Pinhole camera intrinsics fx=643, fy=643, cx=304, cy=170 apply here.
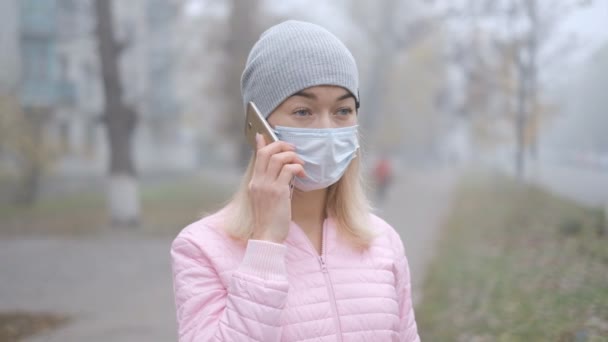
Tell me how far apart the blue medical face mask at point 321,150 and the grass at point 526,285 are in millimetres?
2323

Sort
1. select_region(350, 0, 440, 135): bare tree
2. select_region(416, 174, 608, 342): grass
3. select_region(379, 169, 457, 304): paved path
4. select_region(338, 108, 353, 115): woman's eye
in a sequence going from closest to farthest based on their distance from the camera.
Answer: select_region(338, 108, 353, 115): woman's eye < select_region(416, 174, 608, 342): grass < select_region(379, 169, 457, 304): paved path < select_region(350, 0, 440, 135): bare tree

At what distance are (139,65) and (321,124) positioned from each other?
31.4 meters

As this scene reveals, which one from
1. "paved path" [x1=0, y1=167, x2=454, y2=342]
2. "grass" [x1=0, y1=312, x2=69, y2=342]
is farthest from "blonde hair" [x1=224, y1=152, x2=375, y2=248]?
"grass" [x1=0, y1=312, x2=69, y2=342]

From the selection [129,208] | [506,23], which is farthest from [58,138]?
[506,23]

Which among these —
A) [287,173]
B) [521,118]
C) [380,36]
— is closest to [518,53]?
[521,118]

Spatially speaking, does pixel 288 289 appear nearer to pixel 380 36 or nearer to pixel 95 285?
pixel 95 285

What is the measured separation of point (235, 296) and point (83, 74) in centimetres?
2491

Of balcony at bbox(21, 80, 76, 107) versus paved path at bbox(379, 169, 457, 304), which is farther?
balcony at bbox(21, 80, 76, 107)

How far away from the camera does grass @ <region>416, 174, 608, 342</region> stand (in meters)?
4.46

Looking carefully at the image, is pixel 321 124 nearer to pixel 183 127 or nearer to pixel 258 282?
pixel 258 282

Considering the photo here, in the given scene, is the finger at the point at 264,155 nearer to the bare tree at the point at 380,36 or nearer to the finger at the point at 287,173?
the finger at the point at 287,173

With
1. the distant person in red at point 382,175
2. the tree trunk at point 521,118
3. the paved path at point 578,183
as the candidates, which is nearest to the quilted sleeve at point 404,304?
the paved path at point 578,183

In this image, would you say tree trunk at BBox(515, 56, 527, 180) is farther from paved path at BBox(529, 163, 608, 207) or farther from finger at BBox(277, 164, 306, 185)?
finger at BBox(277, 164, 306, 185)

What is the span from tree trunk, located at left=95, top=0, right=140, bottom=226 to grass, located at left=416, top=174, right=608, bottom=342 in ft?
24.2
